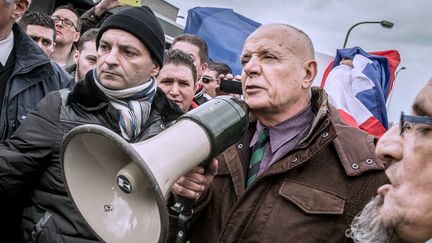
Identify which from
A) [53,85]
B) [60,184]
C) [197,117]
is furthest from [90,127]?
[53,85]

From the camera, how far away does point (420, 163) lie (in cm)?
139

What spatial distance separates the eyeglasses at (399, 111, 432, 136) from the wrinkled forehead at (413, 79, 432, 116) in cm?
2

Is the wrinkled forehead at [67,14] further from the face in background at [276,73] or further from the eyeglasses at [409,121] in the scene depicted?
the eyeglasses at [409,121]

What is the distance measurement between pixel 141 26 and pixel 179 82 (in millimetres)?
1312

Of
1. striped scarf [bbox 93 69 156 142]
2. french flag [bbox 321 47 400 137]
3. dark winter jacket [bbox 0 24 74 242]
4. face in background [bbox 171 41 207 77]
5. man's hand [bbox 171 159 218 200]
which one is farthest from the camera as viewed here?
face in background [bbox 171 41 207 77]

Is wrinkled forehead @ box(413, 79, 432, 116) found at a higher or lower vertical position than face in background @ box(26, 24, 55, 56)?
higher

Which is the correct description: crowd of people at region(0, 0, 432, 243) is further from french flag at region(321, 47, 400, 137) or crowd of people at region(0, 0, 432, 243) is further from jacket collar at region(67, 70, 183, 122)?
french flag at region(321, 47, 400, 137)

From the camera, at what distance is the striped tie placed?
2.04 metres

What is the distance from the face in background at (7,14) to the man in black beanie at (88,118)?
1.84 ft

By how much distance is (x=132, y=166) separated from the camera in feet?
4.70

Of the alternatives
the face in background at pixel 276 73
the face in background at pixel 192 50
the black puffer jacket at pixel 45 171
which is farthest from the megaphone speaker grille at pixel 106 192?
the face in background at pixel 192 50

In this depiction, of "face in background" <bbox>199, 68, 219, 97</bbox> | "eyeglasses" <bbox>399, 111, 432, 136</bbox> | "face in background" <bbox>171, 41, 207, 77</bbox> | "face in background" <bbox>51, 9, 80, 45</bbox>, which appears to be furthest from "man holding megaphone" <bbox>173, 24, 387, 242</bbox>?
"face in background" <bbox>51, 9, 80, 45</bbox>

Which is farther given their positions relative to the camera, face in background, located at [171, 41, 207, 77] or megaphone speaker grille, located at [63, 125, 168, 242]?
face in background, located at [171, 41, 207, 77]

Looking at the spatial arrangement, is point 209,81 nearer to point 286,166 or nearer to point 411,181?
point 286,166
